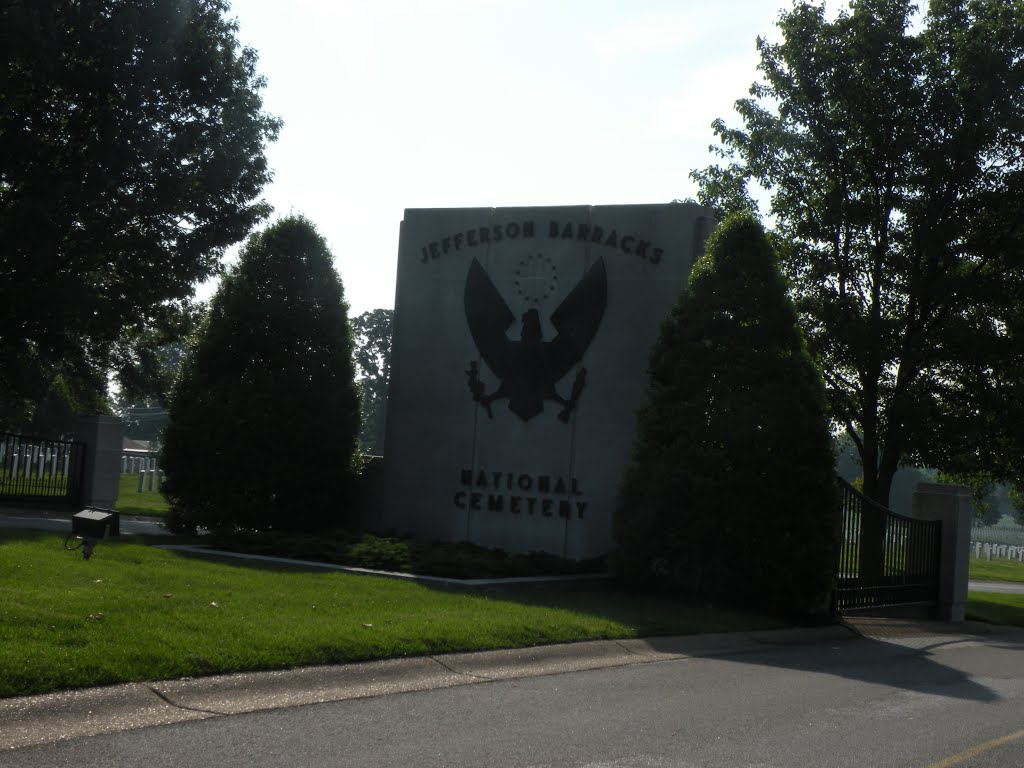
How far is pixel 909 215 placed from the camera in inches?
964

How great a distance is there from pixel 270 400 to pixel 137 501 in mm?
14135

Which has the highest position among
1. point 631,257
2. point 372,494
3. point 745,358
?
point 631,257

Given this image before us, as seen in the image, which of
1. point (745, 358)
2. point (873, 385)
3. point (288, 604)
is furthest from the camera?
point (873, 385)

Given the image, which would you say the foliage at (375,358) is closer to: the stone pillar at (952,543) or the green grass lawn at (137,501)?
the green grass lawn at (137,501)

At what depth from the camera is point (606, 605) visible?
1352 centimetres

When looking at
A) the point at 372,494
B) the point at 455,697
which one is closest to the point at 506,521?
the point at 372,494

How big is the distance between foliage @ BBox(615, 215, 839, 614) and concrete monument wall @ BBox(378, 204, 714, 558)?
2.02 metres

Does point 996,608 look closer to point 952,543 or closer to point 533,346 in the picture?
point 952,543

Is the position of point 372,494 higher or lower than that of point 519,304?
lower

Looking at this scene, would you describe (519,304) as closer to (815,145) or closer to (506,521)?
(506,521)

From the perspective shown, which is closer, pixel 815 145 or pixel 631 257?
pixel 631 257

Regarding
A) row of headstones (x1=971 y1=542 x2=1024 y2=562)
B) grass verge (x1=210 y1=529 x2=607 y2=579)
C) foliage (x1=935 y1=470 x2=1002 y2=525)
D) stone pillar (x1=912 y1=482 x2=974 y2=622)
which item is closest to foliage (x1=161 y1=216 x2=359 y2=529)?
grass verge (x1=210 y1=529 x2=607 y2=579)

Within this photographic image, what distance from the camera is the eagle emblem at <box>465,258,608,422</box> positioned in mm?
17953

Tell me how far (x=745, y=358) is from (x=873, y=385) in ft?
33.5
